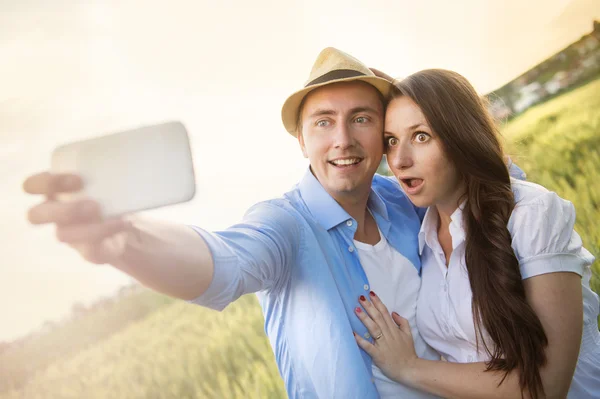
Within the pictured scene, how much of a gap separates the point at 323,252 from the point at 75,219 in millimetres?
844

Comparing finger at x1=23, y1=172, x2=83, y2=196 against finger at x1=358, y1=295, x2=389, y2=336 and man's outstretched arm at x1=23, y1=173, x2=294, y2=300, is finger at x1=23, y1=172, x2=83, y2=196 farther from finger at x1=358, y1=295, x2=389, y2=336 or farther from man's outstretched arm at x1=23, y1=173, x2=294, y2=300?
finger at x1=358, y1=295, x2=389, y2=336

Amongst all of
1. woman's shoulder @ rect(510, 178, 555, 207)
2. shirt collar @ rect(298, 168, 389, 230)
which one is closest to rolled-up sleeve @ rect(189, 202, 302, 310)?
shirt collar @ rect(298, 168, 389, 230)

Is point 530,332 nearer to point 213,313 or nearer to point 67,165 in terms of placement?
point 67,165

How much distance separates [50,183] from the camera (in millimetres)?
565

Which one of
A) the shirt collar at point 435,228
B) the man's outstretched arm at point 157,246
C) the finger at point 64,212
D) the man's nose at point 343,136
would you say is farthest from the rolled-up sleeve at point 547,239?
the finger at point 64,212

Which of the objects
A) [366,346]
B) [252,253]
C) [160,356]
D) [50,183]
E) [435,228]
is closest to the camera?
[50,183]

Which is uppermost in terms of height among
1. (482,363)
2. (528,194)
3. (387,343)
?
(528,194)

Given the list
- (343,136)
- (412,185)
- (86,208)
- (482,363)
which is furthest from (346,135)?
(86,208)

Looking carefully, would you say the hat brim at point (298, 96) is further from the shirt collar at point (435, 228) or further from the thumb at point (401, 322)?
the thumb at point (401, 322)

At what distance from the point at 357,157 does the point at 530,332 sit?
2.12 ft

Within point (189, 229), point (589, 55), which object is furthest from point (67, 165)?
point (589, 55)

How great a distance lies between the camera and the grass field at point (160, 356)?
183cm

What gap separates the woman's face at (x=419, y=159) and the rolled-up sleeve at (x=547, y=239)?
209mm

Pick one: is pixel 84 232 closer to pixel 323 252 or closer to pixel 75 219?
pixel 75 219
